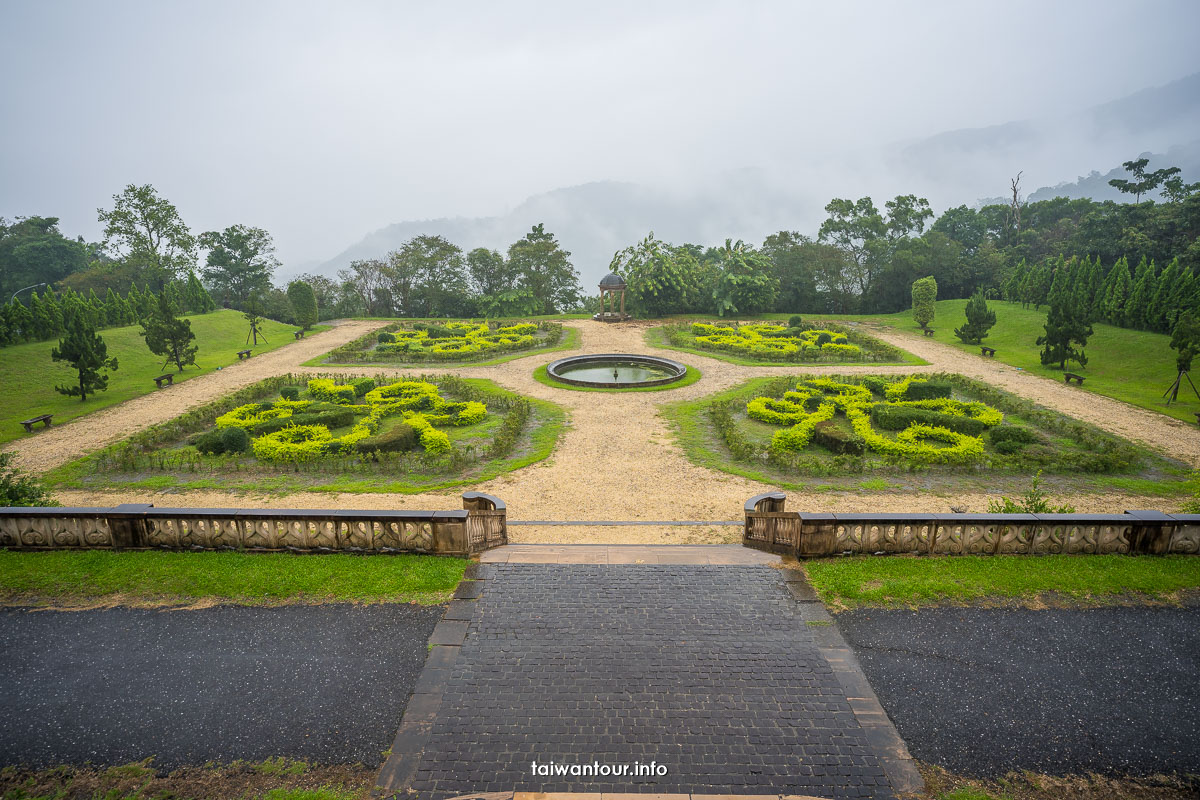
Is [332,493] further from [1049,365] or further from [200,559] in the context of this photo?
[1049,365]

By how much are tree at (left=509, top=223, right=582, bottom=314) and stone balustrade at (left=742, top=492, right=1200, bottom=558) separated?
43.1 meters

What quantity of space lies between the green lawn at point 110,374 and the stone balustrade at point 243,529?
1243cm

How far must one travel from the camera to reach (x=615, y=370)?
97.7 feet

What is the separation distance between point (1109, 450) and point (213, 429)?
28068 mm

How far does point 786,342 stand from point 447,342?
20.3 m

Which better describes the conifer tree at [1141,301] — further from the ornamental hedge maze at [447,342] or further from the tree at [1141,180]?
the ornamental hedge maze at [447,342]

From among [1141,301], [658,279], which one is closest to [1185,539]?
[1141,301]

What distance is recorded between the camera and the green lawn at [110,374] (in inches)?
900

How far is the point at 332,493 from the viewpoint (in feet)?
49.1

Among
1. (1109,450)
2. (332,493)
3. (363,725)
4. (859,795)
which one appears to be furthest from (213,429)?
(1109,450)

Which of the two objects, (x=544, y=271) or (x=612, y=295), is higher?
(x=544, y=271)

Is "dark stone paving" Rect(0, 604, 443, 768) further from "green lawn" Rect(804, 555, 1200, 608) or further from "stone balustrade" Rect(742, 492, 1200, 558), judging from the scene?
"stone balustrade" Rect(742, 492, 1200, 558)

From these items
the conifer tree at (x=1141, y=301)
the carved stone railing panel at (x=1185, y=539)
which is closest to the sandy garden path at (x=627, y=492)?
the carved stone railing panel at (x=1185, y=539)

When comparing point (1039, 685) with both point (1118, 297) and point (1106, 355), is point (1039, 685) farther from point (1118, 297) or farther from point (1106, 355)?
point (1118, 297)
